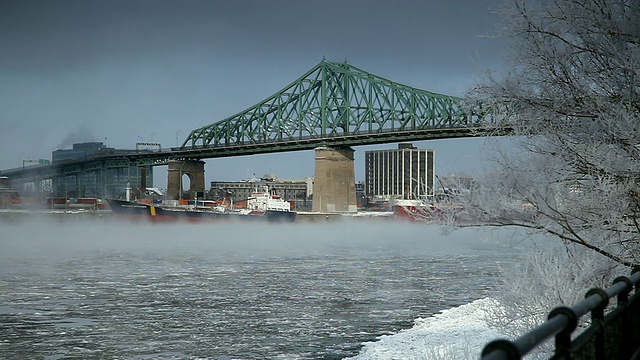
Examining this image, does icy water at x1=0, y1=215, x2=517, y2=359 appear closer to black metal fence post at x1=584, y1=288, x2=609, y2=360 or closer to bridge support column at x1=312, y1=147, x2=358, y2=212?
→ black metal fence post at x1=584, y1=288, x2=609, y2=360

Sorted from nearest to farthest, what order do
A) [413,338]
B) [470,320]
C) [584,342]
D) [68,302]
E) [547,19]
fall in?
[584,342] → [547,19] → [413,338] → [470,320] → [68,302]

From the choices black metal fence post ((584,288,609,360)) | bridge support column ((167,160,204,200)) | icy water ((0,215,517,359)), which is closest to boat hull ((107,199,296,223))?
bridge support column ((167,160,204,200))

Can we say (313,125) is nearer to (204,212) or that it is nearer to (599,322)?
(204,212)

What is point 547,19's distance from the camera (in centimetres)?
945

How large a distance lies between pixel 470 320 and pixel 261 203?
231 feet

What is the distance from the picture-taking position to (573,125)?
30.3 ft

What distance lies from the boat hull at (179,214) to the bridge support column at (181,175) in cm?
1799

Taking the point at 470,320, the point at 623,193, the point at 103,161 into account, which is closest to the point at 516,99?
the point at 623,193

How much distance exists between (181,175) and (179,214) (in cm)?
2085

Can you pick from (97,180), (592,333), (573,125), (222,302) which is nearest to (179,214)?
(97,180)

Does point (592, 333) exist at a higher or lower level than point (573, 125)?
lower

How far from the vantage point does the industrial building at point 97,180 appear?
108 m

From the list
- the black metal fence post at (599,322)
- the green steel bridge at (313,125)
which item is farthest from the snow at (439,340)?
the green steel bridge at (313,125)

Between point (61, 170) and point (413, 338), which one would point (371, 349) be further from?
point (61, 170)
